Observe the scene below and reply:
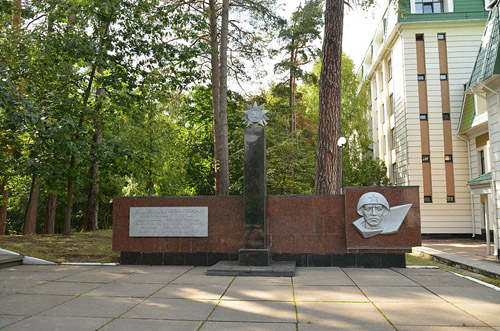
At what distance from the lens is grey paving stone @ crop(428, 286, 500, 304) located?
19.9ft

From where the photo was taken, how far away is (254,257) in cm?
888

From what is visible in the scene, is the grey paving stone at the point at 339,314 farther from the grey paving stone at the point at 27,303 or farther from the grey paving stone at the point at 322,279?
the grey paving stone at the point at 27,303

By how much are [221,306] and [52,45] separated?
11191 millimetres

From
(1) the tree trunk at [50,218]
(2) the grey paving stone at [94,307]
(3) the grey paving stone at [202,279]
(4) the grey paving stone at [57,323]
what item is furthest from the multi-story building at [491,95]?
(1) the tree trunk at [50,218]

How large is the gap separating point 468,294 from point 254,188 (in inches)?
185

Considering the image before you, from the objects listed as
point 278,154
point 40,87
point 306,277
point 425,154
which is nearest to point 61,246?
point 40,87

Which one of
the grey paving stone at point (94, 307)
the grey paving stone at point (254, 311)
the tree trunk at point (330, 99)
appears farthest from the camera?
the tree trunk at point (330, 99)

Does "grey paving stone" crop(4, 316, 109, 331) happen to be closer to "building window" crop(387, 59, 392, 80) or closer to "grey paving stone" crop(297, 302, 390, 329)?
"grey paving stone" crop(297, 302, 390, 329)

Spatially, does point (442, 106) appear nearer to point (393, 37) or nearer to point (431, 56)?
point (431, 56)

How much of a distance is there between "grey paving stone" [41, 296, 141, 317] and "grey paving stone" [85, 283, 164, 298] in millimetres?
283

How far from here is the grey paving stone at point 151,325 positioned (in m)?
4.68

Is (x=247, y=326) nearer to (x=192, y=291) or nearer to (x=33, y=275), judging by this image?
(x=192, y=291)

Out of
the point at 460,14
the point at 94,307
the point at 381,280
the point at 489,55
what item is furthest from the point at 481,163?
the point at 94,307

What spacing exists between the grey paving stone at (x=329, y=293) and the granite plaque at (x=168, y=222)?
11.8ft
